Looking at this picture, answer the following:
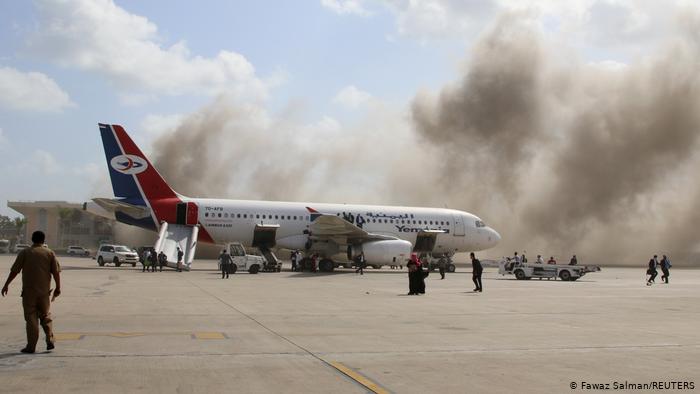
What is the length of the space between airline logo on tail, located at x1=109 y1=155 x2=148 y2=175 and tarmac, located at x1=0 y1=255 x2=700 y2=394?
71.2ft

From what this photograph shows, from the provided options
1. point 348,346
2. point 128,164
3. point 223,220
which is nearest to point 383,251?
point 223,220

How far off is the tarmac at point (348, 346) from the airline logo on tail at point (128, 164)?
21.7 meters

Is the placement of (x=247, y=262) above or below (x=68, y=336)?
above

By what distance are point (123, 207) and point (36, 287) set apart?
29.7 m

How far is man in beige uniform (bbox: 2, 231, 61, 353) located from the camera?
9016mm

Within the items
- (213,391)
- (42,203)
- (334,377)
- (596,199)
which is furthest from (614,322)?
(42,203)

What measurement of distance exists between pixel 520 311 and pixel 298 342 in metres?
6.92

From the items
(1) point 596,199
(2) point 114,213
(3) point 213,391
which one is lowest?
(3) point 213,391

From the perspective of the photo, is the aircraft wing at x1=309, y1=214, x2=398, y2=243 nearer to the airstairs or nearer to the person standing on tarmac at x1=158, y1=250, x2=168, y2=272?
the airstairs

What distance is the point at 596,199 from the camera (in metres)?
62.9

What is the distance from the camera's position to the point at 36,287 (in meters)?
9.24

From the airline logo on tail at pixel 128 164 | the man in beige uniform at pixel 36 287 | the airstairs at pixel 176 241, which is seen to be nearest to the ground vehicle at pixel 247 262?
the airstairs at pixel 176 241

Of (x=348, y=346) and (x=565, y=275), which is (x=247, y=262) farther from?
(x=348, y=346)

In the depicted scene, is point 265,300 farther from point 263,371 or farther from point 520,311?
point 263,371
